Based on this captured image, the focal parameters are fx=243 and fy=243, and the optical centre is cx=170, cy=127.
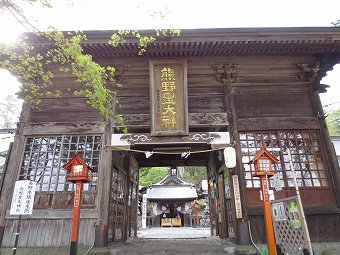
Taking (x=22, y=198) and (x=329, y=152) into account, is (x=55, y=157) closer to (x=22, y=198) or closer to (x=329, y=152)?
(x=22, y=198)

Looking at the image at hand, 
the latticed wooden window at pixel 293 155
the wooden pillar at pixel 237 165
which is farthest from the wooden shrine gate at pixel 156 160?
the latticed wooden window at pixel 293 155

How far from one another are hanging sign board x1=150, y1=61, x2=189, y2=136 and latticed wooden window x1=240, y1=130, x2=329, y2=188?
8.14ft

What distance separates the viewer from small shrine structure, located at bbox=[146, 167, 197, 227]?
30500mm

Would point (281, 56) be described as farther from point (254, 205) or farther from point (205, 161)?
point (205, 161)

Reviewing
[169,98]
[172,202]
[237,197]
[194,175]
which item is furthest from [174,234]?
[194,175]

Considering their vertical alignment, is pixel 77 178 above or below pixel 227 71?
below

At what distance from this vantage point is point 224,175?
35.5 feet

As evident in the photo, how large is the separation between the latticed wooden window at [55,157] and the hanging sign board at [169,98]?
7.65ft

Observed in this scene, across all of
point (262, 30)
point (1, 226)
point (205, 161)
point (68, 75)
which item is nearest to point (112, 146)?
point (68, 75)

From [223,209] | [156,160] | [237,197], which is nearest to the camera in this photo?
[237,197]

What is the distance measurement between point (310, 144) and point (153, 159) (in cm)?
899

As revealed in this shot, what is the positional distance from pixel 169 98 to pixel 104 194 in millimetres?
3964

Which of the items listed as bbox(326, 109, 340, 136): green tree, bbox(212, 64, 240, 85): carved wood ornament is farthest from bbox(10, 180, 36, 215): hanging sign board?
bbox(326, 109, 340, 136): green tree

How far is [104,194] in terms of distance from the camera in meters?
8.12
